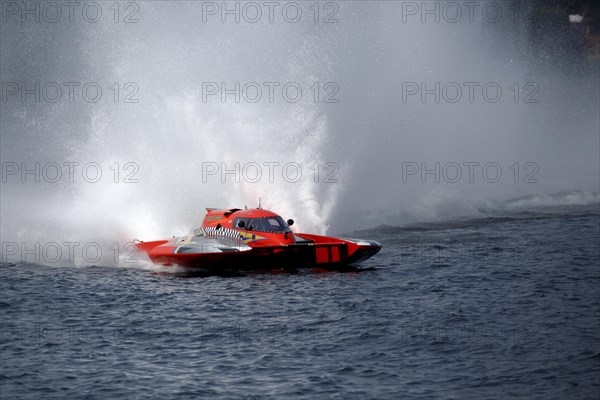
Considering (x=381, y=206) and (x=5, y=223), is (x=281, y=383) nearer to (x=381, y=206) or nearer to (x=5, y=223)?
(x=5, y=223)

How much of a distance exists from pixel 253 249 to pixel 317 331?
7000mm

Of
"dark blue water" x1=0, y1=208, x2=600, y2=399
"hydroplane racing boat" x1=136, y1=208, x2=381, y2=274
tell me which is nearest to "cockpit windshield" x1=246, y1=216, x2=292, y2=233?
"hydroplane racing boat" x1=136, y1=208, x2=381, y2=274

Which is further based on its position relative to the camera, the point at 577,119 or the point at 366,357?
the point at 577,119

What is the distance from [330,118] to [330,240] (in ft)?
48.0

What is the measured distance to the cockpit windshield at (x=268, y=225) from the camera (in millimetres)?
28469

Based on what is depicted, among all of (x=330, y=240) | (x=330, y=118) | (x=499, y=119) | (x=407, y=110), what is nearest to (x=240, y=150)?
(x=330, y=118)

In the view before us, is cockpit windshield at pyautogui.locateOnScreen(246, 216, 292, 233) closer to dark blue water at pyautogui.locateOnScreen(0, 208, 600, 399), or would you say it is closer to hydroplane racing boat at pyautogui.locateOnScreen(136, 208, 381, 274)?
hydroplane racing boat at pyautogui.locateOnScreen(136, 208, 381, 274)

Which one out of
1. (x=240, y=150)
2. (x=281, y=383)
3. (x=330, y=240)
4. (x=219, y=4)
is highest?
(x=219, y=4)

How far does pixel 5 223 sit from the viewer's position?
3250 cm

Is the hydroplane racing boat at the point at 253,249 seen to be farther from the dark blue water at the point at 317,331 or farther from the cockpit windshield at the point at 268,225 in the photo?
the dark blue water at the point at 317,331

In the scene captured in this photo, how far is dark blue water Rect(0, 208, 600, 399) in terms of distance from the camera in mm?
17250

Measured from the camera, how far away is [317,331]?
2092 cm

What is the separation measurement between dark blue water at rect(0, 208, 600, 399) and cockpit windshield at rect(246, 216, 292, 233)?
1953 millimetres

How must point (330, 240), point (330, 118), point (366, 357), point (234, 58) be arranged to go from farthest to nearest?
point (234, 58)
point (330, 118)
point (330, 240)
point (366, 357)
